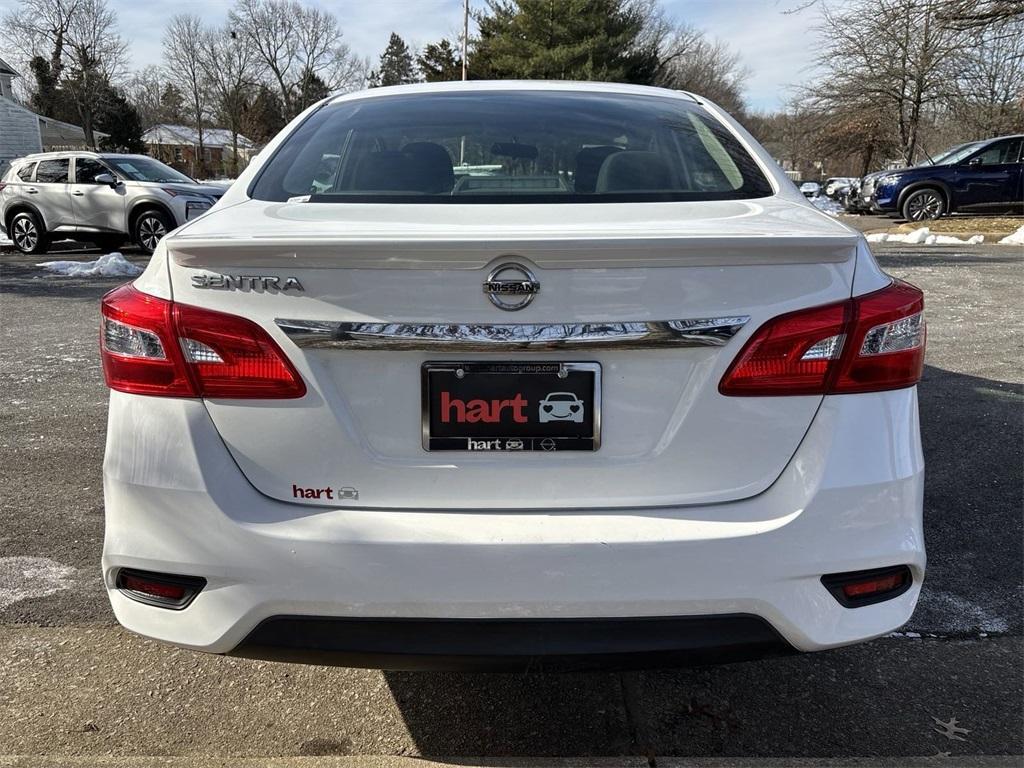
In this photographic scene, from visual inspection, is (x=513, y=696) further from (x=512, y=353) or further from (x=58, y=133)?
(x=58, y=133)

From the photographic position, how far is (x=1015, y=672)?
2506mm

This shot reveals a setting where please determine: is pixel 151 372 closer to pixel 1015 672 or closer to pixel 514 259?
pixel 514 259


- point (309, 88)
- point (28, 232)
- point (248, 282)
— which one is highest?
point (309, 88)

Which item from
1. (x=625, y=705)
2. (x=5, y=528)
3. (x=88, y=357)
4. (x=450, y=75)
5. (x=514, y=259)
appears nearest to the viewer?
(x=514, y=259)

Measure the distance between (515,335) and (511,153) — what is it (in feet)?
3.84

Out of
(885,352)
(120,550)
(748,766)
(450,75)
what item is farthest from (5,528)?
(450,75)

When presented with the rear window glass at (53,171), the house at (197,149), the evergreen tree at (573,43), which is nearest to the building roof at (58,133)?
the house at (197,149)

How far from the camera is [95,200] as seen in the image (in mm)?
13969

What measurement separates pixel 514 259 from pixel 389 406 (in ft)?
1.31

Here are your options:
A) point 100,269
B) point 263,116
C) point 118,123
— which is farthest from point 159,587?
point 263,116

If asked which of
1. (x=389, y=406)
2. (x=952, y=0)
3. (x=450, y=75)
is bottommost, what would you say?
(x=389, y=406)

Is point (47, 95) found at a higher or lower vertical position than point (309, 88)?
lower

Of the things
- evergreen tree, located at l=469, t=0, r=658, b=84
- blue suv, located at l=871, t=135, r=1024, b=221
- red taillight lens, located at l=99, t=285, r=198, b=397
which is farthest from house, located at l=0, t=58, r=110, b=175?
red taillight lens, located at l=99, t=285, r=198, b=397

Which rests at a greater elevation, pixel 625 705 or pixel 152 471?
Answer: pixel 152 471
